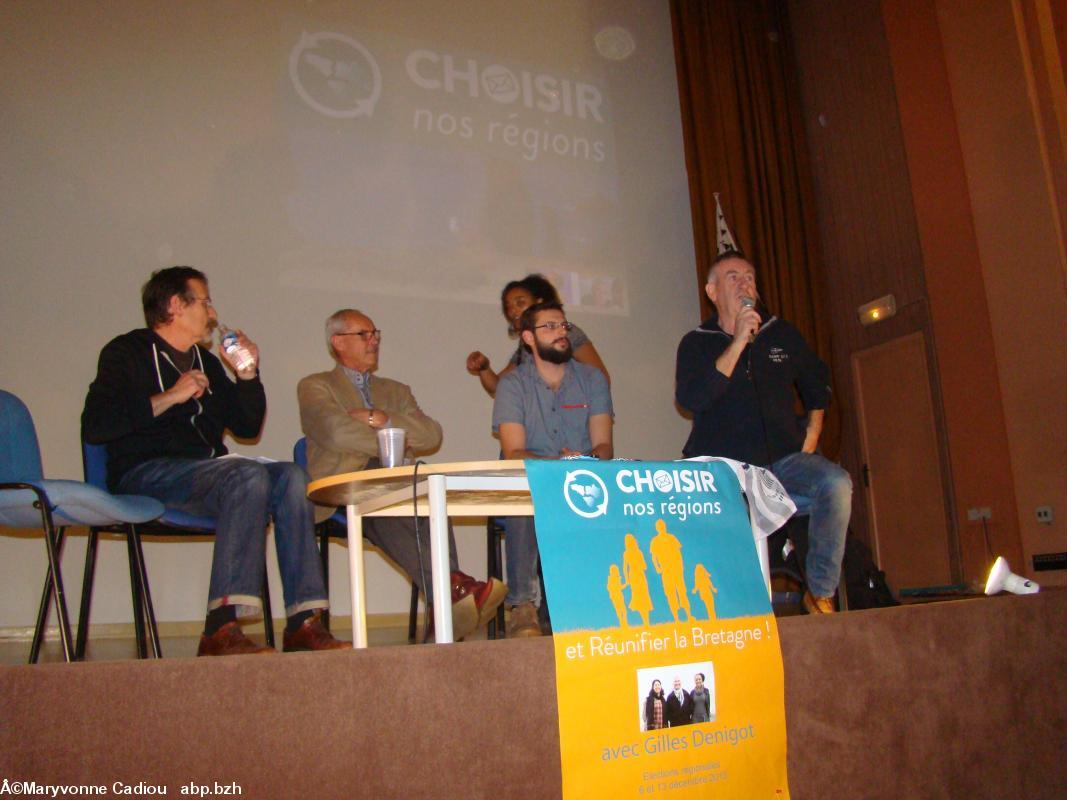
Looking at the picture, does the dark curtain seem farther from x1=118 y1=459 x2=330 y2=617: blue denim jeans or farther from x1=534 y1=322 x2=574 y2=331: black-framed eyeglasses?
x1=118 y1=459 x2=330 y2=617: blue denim jeans

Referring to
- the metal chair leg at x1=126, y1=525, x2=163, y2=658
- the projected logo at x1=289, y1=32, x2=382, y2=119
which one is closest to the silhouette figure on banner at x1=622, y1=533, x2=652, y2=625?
the metal chair leg at x1=126, y1=525, x2=163, y2=658

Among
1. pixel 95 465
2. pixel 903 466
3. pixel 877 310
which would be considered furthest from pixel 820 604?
pixel 877 310

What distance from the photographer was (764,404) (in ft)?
9.01

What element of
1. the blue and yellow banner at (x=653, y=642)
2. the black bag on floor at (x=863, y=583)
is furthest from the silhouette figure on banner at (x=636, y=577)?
the black bag on floor at (x=863, y=583)

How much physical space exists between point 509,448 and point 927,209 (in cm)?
300

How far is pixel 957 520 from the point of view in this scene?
178 inches

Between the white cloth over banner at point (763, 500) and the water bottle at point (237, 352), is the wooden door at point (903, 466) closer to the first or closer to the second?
the white cloth over banner at point (763, 500)

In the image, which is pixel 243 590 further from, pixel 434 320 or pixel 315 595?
pixel 434 320

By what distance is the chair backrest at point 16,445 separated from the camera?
2236 millimetres

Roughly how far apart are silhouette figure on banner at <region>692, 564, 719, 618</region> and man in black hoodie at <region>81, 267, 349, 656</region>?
890 mm

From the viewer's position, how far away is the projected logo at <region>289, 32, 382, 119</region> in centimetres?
433

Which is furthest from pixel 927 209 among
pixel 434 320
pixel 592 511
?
pixel 592 511

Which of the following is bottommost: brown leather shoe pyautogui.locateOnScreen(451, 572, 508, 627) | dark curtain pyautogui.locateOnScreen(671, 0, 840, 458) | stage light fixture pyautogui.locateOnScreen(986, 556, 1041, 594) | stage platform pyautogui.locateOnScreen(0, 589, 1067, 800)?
stage platform pyautogui.locateOnScreen(0, 589, 1067, 800)

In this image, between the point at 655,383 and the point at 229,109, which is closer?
the point at 229,109
